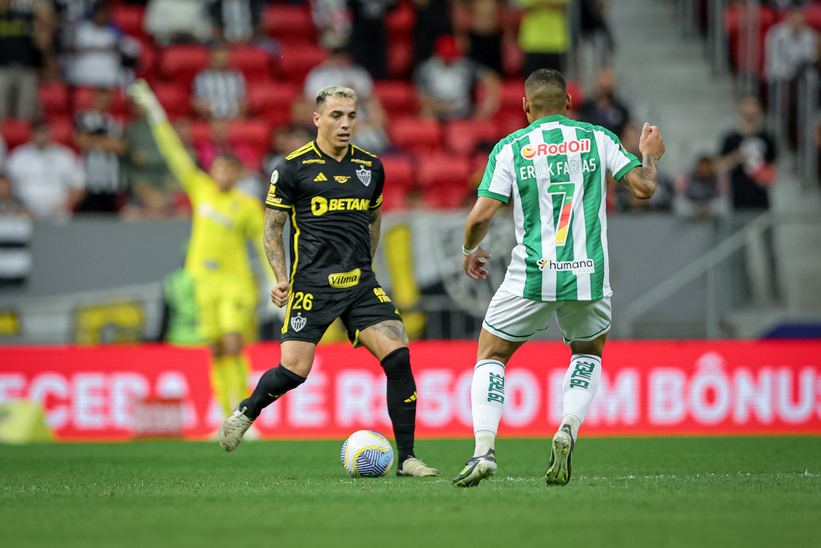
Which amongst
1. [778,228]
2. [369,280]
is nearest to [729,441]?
[778,228]

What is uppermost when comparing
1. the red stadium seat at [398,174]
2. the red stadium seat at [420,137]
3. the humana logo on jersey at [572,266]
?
the red stadium seat at [420,137]

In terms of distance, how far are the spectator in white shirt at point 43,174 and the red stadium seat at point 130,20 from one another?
11.9ft

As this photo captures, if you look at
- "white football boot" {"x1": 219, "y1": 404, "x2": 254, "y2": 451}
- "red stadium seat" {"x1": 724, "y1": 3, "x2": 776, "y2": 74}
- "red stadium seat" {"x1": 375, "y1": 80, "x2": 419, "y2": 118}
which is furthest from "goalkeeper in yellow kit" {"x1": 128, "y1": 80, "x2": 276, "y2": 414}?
"red stadium seat" {"x1": 724, "y1": 3, "x2": 776, "y2": 74}

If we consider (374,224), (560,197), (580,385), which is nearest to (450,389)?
(374,224)

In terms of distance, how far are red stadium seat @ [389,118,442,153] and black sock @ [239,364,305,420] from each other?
8203 mm

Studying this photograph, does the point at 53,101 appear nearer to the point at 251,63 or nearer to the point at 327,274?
the point at 251,63

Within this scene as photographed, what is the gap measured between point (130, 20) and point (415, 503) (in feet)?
43.6

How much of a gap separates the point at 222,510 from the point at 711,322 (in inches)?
304

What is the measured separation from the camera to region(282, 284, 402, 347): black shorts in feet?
21.6

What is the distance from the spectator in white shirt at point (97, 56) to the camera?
15.3 meters

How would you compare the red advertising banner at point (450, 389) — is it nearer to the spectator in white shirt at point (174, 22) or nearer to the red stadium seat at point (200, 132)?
the red stadium seat at point (200, 132)

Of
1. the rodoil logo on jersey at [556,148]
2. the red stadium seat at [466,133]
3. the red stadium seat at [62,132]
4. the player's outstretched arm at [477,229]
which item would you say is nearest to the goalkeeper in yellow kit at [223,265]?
the red stadium seat at [62,132]

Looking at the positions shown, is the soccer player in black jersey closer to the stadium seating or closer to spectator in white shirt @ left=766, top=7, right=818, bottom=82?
the stadium seating

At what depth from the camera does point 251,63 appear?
1560 cm
